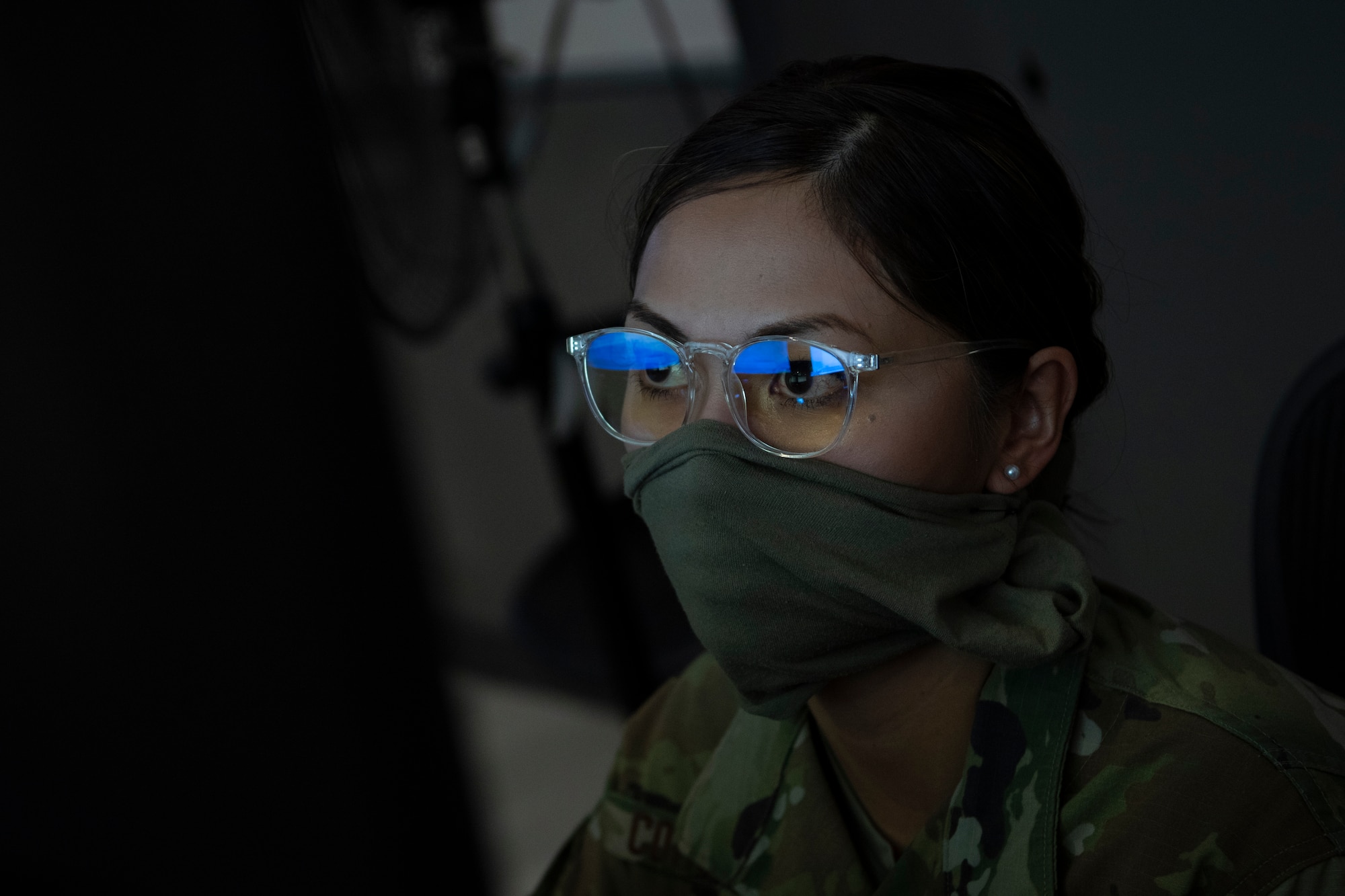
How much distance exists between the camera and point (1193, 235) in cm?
105

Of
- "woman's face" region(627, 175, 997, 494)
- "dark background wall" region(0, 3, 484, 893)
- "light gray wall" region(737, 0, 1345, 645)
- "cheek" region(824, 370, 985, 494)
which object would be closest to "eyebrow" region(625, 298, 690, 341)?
"woman's face" region(627, 175, 997, 494)

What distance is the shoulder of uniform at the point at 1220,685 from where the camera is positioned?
740 mm

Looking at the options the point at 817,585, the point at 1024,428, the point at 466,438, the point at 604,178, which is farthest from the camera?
the point at 466,438

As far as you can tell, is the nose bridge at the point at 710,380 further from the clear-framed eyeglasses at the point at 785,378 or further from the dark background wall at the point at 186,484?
the dark background wall at the point at 186,484

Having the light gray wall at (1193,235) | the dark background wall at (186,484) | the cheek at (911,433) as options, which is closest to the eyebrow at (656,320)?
the cheek at (911,433)

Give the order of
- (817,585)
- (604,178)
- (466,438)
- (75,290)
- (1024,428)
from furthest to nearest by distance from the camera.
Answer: (466,438) < (604,178) < (1024,428) < (817,585) < (75,290)

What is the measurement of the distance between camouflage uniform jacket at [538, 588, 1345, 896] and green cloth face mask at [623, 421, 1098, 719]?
65 millimetres

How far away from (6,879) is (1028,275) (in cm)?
78

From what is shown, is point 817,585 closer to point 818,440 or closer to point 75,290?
point 818,440

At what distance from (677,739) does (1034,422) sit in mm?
477

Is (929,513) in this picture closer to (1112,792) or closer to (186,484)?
(1112,792)

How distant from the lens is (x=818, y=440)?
77 cm

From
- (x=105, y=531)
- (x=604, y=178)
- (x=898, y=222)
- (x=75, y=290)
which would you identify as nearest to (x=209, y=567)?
(x=105, y=531)

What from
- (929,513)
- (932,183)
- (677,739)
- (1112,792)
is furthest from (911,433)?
(677,739)
